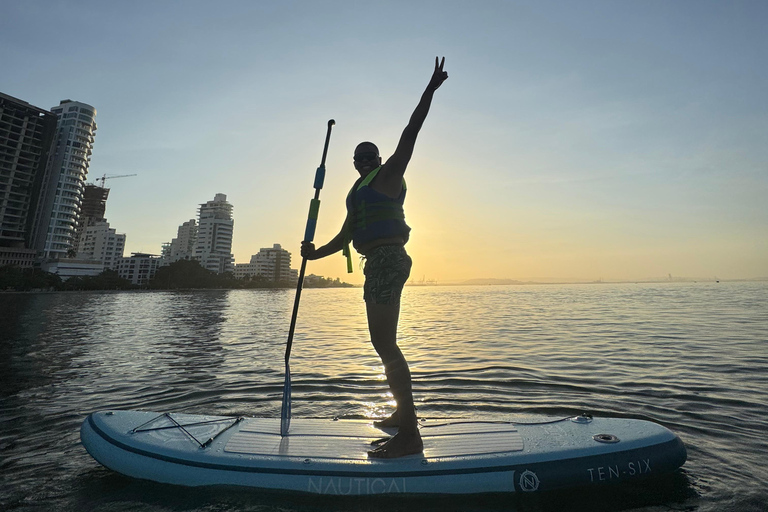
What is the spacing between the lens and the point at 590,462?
160 inches

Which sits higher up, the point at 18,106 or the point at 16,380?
the point at 18,106

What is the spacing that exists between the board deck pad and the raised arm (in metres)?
2.88

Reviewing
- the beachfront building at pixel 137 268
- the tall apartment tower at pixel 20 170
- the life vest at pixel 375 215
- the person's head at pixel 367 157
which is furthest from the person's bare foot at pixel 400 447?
the beachfront building at pixel 137 268

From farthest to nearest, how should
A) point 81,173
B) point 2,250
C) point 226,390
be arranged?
point 81,173 < point 2,250 < point 226,390

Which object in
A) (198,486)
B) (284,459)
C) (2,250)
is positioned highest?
(2,250)

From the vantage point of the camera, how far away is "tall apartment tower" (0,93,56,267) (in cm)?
10850

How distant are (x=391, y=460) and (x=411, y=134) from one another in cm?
326

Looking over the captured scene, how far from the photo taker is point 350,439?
15.1 feet

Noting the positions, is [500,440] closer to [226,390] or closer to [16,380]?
[226,390]

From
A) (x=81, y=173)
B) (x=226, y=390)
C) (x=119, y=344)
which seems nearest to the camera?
(x=226, y=390)

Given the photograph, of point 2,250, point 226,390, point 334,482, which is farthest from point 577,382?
point 2,250

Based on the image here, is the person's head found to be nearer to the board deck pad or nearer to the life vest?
the life vest

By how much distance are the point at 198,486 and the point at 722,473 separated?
5.58 m

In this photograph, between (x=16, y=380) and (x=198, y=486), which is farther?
(x=16, y=380)
